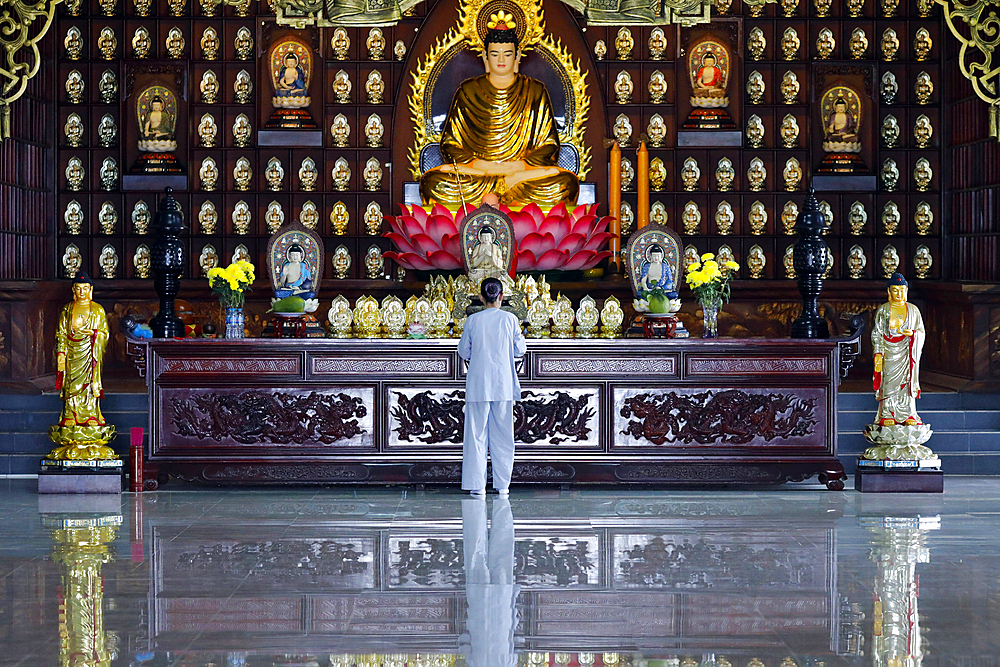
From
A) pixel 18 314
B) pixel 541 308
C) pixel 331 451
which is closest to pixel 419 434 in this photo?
pixel 331 451

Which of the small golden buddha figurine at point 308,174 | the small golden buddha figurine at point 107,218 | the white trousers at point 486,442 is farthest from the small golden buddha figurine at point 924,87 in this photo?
the small golden buddha figurine at point 107,218

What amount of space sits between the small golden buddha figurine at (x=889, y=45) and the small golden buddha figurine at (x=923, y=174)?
77cm

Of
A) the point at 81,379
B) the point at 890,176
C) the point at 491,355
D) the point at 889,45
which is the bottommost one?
the point at 81,379

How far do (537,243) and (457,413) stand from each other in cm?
188

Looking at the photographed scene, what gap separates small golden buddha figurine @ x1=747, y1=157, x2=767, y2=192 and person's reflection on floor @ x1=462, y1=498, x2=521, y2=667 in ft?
13.7

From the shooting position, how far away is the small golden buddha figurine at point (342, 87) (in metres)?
8.78

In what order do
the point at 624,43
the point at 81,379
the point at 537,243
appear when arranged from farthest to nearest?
1. the point at 624,43
2. the point at 537,243
3. the point at 81,379

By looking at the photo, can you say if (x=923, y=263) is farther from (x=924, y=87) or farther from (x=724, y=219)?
(x=724, y=219)

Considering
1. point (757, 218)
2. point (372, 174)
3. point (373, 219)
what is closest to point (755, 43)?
point (757, 218)

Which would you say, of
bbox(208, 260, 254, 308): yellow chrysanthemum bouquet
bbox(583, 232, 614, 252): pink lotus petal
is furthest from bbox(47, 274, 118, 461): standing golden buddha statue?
bbox(583, 232, 614, 252): pink lotus petal

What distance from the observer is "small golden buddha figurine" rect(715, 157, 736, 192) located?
8742 mm

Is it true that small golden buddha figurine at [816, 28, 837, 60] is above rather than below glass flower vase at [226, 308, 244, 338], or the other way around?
above

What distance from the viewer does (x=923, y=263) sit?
863 cm

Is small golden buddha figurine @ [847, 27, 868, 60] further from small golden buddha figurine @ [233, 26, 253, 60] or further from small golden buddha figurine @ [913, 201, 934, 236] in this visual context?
small golden buddha figurine @ [233, 26, 253, 60]
